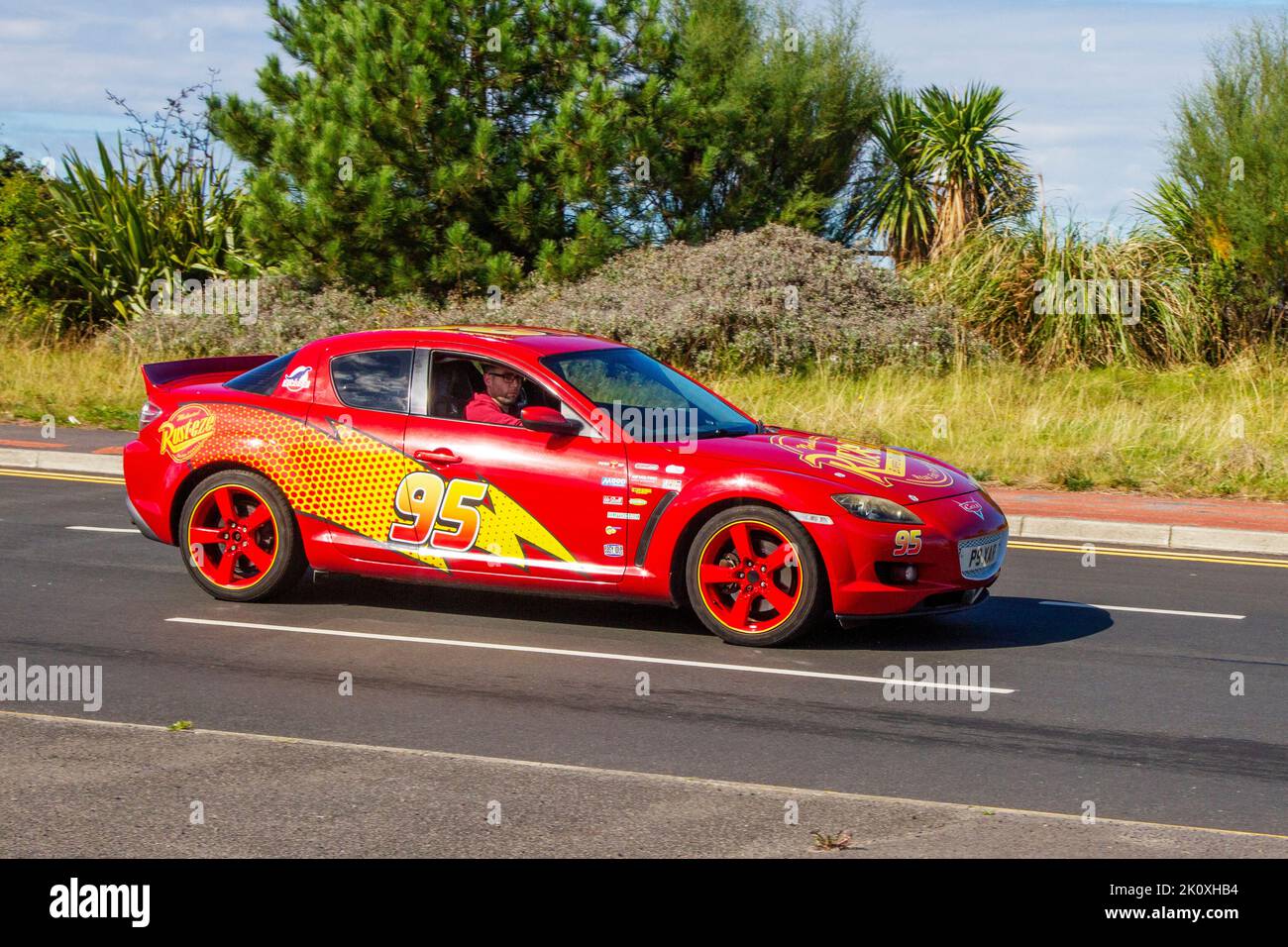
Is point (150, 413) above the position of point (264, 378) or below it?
below

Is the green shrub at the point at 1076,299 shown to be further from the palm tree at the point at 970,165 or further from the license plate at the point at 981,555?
the license plate at the point at 981,555

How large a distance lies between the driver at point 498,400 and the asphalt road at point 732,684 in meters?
1.21

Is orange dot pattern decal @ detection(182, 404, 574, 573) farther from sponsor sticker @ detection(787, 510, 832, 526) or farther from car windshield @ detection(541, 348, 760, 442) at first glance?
sponsor sticker @ detection(787, 510, 832, 526)

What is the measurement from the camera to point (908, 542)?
7746mm

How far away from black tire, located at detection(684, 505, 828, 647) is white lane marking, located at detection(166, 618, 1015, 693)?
0.34 metres

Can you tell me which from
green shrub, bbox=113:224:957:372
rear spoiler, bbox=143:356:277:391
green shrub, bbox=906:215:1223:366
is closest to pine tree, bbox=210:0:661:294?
green shrub, bbox=113:224:957:372

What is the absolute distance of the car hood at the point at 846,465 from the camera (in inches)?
311

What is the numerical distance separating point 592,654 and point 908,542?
1743 mm

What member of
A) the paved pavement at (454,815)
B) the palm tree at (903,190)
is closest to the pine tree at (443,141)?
the palm tree at (903,190)

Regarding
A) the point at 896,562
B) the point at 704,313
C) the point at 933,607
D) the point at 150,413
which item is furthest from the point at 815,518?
the point at 704,313

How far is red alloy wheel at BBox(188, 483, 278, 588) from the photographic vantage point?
29.3 feet

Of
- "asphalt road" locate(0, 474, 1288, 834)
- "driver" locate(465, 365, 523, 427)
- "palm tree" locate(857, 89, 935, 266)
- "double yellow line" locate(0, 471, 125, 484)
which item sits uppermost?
"palm tree" locate(857, 89, 935, 266)

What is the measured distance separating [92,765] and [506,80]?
19.0 metres

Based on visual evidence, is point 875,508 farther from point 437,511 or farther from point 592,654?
point 437,511
